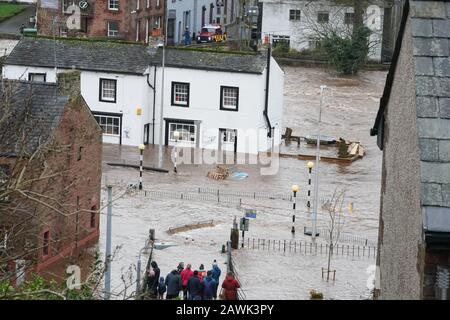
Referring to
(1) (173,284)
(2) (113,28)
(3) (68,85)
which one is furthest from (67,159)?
(2) (113,28)

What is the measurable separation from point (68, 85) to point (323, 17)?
59092mm

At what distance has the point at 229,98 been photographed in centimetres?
6825

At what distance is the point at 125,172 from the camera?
199 ft

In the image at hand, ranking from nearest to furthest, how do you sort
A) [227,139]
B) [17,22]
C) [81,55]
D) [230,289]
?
1. [230,289]
2. [227,139]
3. [81,55]
4. [17,22]

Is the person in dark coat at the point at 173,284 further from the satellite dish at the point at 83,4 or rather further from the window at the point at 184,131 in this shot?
the satellite dish at the point at 83,4

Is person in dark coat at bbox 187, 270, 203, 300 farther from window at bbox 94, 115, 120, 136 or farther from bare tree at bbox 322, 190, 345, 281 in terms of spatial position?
window at bbox 94, 115, 120, 136

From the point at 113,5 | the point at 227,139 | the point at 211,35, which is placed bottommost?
the point at 227,139

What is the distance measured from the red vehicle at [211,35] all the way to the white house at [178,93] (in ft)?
101

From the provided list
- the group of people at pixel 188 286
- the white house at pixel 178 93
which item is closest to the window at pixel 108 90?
the white house at pixel 178 93

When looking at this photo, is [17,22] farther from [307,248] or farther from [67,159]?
[67,159]

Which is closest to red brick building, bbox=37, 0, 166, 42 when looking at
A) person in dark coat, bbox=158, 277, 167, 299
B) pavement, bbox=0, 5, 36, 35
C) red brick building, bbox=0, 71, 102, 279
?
pavement, bbox=0, 5, 36, 35

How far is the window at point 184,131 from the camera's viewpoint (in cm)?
6831

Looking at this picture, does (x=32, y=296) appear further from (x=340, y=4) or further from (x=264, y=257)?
(x=340, y=4)
